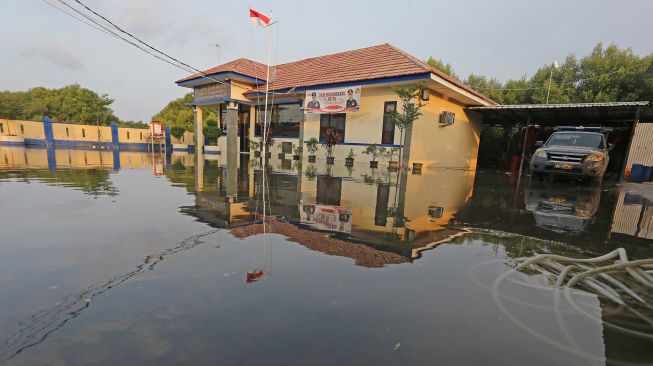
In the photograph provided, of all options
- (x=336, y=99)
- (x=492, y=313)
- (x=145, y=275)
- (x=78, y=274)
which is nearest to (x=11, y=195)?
(x=78, y=274)

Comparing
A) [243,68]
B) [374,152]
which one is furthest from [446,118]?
[243,68]

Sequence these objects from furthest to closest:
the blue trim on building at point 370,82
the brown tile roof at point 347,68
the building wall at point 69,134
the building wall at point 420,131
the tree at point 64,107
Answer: the tree at point 64,107
the building wall at point 69,134
the building wall at point 420,131
the brown tile roof at point 347,68
the blue trim on building at point 370,82

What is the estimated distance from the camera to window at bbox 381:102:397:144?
44.8ft

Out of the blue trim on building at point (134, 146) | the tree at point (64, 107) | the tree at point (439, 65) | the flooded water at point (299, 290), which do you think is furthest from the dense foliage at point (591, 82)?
the tree at point (64, 107)

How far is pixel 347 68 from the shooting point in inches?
607

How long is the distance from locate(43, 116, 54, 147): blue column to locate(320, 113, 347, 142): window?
22702 millimetres

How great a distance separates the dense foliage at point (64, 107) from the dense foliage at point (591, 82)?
3749cm

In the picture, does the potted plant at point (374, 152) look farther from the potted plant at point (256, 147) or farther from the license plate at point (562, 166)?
the potted plant at point (256, 147)

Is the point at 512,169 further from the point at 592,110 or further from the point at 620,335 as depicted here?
the point at 620,335

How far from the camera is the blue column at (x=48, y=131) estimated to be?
23.0 m

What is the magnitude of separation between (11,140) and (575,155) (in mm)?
33426

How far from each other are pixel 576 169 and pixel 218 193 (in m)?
9.25

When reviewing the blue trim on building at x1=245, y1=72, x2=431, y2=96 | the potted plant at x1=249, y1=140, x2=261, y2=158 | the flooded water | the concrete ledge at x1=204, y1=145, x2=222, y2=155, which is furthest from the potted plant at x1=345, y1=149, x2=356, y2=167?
the concrete ledge at x1=204, y1=145, x2=222, y2=155

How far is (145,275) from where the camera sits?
2.25 metres
